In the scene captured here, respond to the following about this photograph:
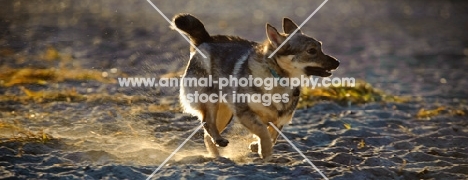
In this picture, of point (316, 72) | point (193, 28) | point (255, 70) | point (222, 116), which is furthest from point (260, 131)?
point (193, 28)

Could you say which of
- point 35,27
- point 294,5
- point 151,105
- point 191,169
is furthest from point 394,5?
point 191,169

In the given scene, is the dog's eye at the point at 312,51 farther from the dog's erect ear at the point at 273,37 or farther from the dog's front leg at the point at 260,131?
the dog's front leg at the point at 260,131

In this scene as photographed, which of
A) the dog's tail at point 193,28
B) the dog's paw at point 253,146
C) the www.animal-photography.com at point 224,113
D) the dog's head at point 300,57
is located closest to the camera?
the www.animal-photography.com at point 224,113

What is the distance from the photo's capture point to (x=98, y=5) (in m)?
27.0

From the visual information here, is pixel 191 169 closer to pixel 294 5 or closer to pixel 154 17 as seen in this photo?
pixel 154 17

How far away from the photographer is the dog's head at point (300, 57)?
6.48m

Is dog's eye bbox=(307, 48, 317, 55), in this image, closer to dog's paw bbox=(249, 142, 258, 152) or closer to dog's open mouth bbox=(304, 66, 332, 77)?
dog's open mouth bbox=(304, 66, 332, 77)

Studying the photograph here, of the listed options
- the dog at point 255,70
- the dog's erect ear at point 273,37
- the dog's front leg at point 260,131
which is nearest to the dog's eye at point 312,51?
the dog at point 255,70

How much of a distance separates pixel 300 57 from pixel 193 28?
1220mm

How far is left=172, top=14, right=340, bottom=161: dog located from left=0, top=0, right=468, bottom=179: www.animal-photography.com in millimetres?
12

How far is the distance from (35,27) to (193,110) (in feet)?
38.6

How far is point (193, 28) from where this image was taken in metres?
7.10

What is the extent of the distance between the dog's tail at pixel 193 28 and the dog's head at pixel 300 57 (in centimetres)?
81

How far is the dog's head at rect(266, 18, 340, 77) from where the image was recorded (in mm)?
6477
